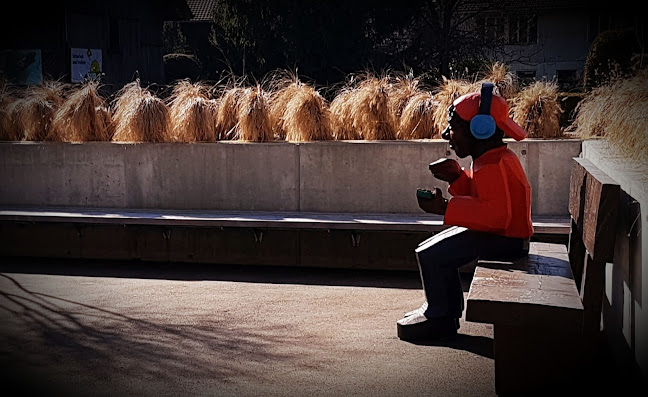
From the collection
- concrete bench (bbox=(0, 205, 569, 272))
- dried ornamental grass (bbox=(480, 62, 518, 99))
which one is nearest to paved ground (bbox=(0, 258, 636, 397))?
concrete bench (bbox=(0, 205, 569, 272))

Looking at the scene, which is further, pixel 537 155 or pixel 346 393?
pixel 537 155

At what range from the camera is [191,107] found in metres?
10.3

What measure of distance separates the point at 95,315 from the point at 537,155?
4.20m

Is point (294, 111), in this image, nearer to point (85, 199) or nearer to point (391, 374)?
point (85, 199)

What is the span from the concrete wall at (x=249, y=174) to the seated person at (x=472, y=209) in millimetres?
2757

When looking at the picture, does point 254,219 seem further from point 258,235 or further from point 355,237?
point 355,237

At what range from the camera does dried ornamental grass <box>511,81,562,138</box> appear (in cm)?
967

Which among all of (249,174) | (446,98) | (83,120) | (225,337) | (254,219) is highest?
(446,98)

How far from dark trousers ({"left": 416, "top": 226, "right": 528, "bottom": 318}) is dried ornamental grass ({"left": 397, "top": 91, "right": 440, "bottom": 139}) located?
3.73 metres

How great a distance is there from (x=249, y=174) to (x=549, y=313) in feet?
17.2

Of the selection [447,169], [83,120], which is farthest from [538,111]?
[83,120]

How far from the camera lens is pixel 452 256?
20.6ft

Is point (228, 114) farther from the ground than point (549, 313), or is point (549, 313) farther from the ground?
point (228, 114)

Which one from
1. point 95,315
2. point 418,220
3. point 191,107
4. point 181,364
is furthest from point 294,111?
point 181,364
